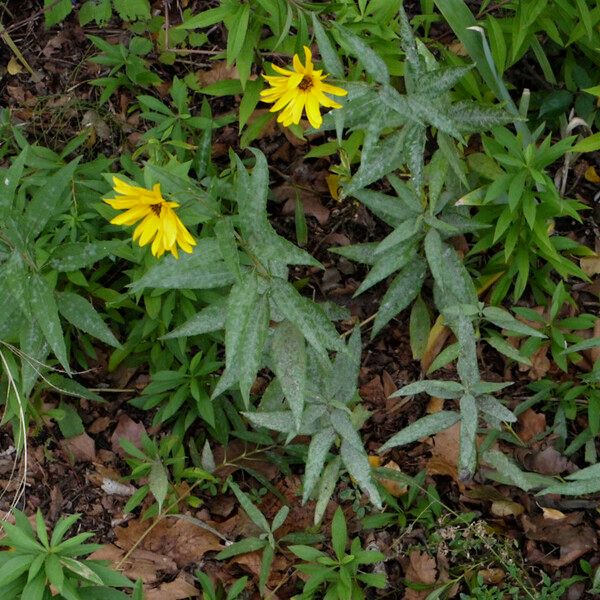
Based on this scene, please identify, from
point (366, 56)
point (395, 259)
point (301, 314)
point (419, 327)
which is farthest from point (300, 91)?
point (419, 327)

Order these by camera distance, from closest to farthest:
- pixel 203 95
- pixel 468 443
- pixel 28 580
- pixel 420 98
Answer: pixel 28 580, pixel 420 98, pixel 468 443, pixel 203 95

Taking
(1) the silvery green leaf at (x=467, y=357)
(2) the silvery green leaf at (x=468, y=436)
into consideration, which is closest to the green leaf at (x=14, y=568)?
(2) the silvery green leaf at (x=468, y=436)

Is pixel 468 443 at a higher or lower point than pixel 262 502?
higher

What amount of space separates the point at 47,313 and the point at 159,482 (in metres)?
0.85

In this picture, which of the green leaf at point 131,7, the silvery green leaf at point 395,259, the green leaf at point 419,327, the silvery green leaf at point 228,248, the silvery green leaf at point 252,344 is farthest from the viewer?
A: the green leaf at point 131,7

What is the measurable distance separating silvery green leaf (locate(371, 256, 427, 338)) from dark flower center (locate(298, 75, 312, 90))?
105 cm

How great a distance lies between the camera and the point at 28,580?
2.21 m

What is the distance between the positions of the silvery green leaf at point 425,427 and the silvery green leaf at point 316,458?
0.62 ft

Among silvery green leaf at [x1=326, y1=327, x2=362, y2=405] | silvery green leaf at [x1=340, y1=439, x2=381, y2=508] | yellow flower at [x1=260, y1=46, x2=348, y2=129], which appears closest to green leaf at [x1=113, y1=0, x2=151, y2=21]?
yellow flower at [x1=260, y1=46, x2=348, y2=129]

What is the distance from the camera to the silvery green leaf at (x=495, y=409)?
273 centimetres

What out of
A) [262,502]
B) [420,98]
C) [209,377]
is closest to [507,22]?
[420,98]

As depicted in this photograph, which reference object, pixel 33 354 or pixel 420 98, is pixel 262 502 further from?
pixel 420 98

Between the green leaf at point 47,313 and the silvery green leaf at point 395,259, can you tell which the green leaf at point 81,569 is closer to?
the green leaf at point 47,313

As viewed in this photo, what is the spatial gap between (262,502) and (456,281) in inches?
48.3
